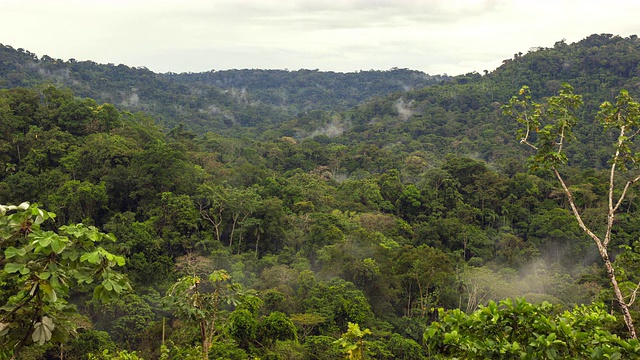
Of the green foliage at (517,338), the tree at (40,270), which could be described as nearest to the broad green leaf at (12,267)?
the tree at (40,270)

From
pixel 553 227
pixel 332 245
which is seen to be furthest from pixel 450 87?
pixel 332 245

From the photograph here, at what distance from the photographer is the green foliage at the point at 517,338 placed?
283 cm

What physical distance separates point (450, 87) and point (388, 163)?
3300 cm

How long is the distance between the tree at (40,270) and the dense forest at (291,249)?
0.01 metres

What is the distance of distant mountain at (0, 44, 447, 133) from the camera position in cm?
6875

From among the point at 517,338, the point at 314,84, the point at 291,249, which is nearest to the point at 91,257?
the point at 517,338

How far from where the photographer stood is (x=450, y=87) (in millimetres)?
67125

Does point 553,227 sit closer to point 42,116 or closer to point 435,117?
point 42,116

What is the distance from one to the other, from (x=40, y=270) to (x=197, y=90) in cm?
9874

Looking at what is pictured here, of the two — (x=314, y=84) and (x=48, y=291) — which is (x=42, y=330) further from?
(x=314, y=84)

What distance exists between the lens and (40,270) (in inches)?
89.6

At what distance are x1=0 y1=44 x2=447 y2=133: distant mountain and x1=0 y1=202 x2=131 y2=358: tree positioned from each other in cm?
3891

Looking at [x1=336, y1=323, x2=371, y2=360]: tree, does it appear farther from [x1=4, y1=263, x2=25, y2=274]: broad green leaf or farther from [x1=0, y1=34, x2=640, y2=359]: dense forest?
[x1=4, y1=263, x2=25, y2=274]: broad green leaf

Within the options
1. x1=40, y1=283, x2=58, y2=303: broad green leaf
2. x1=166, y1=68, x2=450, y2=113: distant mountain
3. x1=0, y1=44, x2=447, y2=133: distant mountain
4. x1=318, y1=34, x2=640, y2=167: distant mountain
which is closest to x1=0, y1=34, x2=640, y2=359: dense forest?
x1=40, y1=283, x2=58, y2=303: broad green leaf
